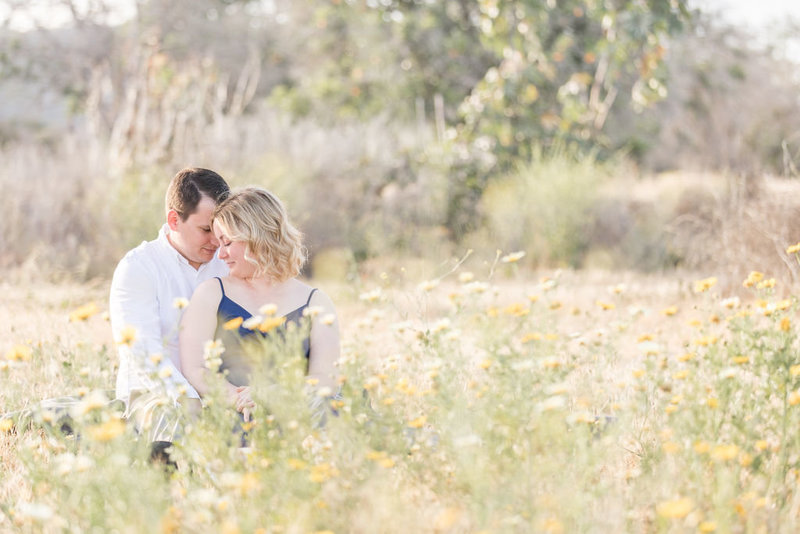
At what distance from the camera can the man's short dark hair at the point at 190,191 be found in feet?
10.8

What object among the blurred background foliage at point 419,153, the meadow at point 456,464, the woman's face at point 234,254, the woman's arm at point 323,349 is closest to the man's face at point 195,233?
the woman's face at point 234,254

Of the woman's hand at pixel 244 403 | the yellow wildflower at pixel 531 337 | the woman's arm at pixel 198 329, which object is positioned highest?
the yellow wildflower at pixel 531 337

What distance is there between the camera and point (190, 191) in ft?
10.8

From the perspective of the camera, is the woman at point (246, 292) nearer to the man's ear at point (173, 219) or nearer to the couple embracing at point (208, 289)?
the couple embracing at point (208, 289)

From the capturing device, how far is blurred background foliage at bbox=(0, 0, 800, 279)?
7.56 m

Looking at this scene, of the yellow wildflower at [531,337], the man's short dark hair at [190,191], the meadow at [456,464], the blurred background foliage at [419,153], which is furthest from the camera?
the blurred background foliage at [419,153]

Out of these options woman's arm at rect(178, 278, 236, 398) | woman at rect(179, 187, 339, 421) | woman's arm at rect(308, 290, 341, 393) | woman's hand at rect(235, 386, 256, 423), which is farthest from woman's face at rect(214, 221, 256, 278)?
woman's hand at rect(235, 386, 256, 423)

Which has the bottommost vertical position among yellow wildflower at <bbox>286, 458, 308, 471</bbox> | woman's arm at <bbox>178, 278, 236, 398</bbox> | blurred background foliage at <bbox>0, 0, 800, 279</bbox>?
blurred background foliage at <bbox>0, 0, 800, 279</bbox>

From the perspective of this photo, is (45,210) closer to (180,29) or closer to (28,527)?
(28,527)

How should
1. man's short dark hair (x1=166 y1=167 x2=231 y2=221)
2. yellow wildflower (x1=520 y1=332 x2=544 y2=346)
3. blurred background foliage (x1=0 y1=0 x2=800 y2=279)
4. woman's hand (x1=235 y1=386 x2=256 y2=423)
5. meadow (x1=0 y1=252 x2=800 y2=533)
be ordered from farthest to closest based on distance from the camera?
1. blurred background foliage (x1=0 y1=0 x2=800 y2=279)
2. man's short dark hair (x1=166 y1=167 x2=231 y2=221)
3. woman's hand (x1=235 y1=386 x2=256 y2=423)
4. yellow wildflower (x1=520 y1=332 x2=544 y2=346)
5. meadow (x1=0 y1=252 x2=800 y2=533)

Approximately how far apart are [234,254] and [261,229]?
16 centimetres

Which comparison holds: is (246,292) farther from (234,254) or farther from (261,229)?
(261,229)

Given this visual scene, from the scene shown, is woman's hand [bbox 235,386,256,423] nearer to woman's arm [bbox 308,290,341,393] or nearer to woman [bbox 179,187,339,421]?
woman [bbox 179,187,339,421]

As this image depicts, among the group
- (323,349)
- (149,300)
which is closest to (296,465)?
(323,349)
